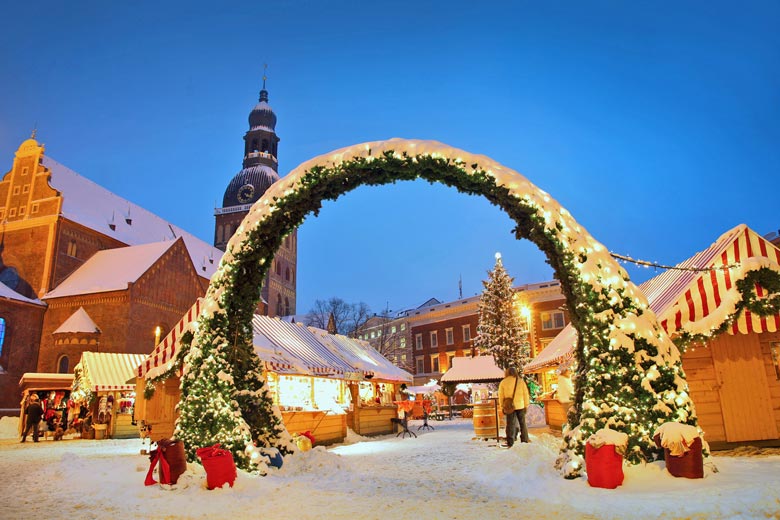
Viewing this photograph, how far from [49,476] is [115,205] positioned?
39.9 m

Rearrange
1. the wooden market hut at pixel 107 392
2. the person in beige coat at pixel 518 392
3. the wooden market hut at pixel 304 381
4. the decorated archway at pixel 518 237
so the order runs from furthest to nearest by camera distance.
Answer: the wooden market hut at pixel 107 392
the wooden market hut at pixel 304 381
the person in beige coat at pixel 518 392
the decorated archway at pixel 518 237

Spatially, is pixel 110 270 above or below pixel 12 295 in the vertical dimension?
above

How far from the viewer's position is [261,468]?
7.73 m

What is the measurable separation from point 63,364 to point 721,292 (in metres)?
35.5

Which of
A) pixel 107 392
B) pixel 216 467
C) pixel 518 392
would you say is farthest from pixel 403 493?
pixel 107 392

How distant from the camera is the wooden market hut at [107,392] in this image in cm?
2122

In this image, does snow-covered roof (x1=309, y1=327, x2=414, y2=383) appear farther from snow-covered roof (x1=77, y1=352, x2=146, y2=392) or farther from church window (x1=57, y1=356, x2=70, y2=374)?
church window (x1=57, y1=356, x2=70, y2=374)

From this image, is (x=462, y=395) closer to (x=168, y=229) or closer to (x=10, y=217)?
(x=168, y=229)

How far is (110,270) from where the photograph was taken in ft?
115

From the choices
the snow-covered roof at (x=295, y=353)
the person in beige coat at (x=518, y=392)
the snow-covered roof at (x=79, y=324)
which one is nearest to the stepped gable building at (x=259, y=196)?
the snow-covered roof at (x=79, y=324)

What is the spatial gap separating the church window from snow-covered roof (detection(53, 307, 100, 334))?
1.78 metres

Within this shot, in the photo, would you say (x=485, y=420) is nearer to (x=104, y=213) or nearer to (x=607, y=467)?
(x=607, y=467)

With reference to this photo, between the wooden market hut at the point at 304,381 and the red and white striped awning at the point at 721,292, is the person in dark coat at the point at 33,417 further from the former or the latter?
the red and white striped awning at the point at 721,292

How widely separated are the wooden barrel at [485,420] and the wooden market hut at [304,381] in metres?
4.39
